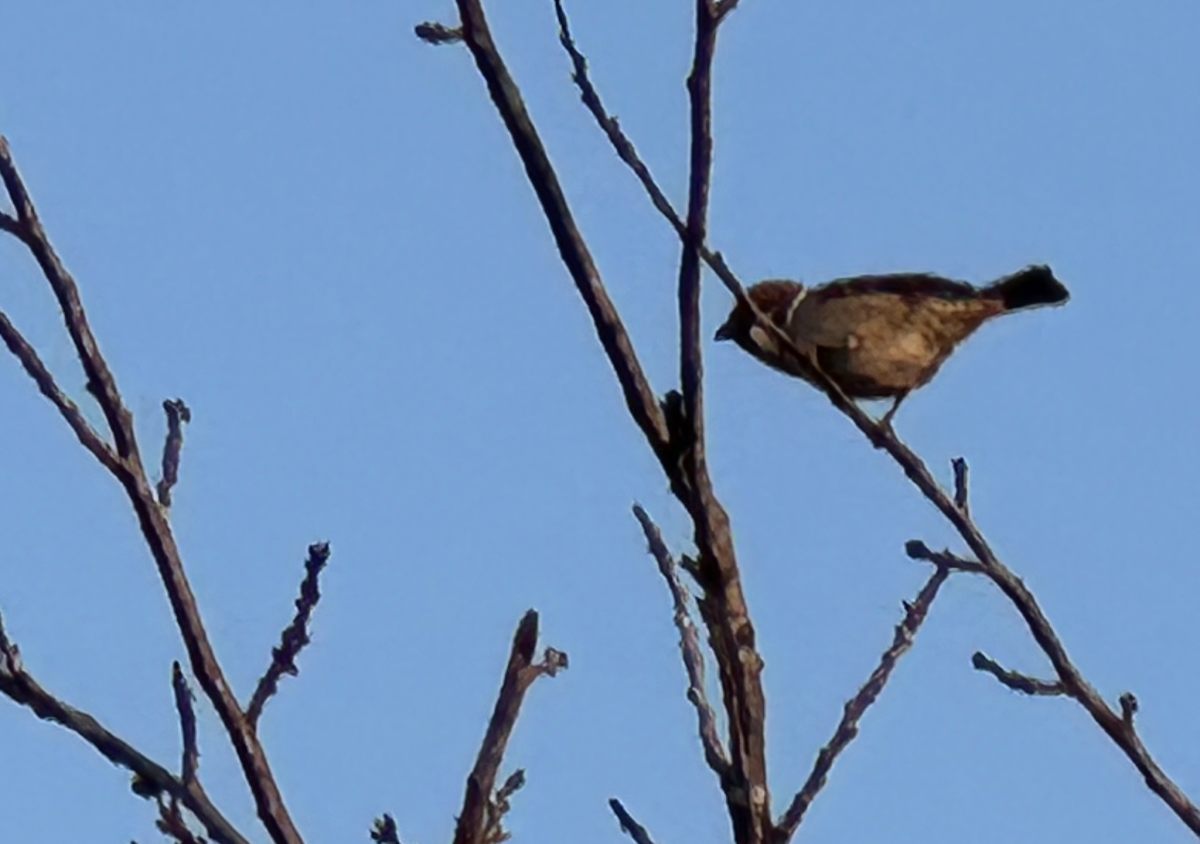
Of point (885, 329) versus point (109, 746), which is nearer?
point (109, 746)

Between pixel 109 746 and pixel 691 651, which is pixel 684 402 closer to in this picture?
pixel 691 651

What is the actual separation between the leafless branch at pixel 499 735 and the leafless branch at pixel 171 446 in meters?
0.50

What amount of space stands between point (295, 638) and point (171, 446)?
32 cm

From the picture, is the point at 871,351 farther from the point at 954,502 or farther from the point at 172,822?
the point at 172,822

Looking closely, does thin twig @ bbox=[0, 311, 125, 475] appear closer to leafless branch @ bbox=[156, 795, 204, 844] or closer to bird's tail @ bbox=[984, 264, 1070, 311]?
leafless branch @ bbox=[156, 795, 204, 844]

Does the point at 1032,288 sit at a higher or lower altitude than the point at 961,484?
higher

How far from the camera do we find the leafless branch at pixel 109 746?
2715 mm

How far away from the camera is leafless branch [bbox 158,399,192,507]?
2792 millimetres

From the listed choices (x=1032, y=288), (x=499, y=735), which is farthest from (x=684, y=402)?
(x=1032, y=288)

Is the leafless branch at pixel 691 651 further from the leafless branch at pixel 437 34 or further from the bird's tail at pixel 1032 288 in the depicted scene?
the bird's tail at pixel 1032 288

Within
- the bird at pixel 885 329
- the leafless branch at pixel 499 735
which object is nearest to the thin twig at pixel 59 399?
the leafless branch at pixel 499 735

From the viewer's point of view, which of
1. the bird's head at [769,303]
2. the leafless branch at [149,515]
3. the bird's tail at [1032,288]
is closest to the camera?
the leafless branch at [149,515]

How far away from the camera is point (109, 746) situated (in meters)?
2.78

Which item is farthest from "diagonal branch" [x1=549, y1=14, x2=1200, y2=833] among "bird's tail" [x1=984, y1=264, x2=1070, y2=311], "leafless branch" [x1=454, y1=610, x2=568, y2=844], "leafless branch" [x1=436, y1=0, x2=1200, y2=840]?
"bird's tail" [x1=984, y1=264, x2=1070, y2=311]
